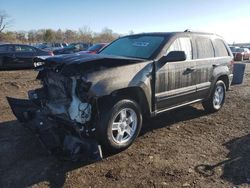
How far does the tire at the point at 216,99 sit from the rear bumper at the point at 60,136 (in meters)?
3.70

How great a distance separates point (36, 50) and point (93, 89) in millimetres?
13552

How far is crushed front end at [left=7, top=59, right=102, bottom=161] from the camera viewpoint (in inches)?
159

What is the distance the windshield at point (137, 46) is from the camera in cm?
532

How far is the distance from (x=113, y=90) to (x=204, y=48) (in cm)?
307

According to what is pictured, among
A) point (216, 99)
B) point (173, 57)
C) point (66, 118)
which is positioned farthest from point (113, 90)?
point (216, 99)

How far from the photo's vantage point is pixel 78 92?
13.8ft

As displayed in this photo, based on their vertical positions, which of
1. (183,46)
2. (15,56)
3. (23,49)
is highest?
(183,46)

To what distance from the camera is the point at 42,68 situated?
194 inches

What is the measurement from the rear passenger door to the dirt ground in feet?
2.18

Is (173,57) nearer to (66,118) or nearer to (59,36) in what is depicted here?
(66,118)

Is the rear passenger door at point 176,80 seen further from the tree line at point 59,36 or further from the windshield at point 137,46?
the tree line at point 59,36

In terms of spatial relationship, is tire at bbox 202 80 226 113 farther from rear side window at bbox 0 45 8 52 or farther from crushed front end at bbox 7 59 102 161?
rear side window at bbox 0 45 8 52

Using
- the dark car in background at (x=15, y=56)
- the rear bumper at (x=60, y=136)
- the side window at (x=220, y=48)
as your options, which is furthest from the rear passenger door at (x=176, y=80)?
the dark car in background at (x=15, y=56)

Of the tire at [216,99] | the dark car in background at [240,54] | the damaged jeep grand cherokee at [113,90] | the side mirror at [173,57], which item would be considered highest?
the side mirror at [173,57]
